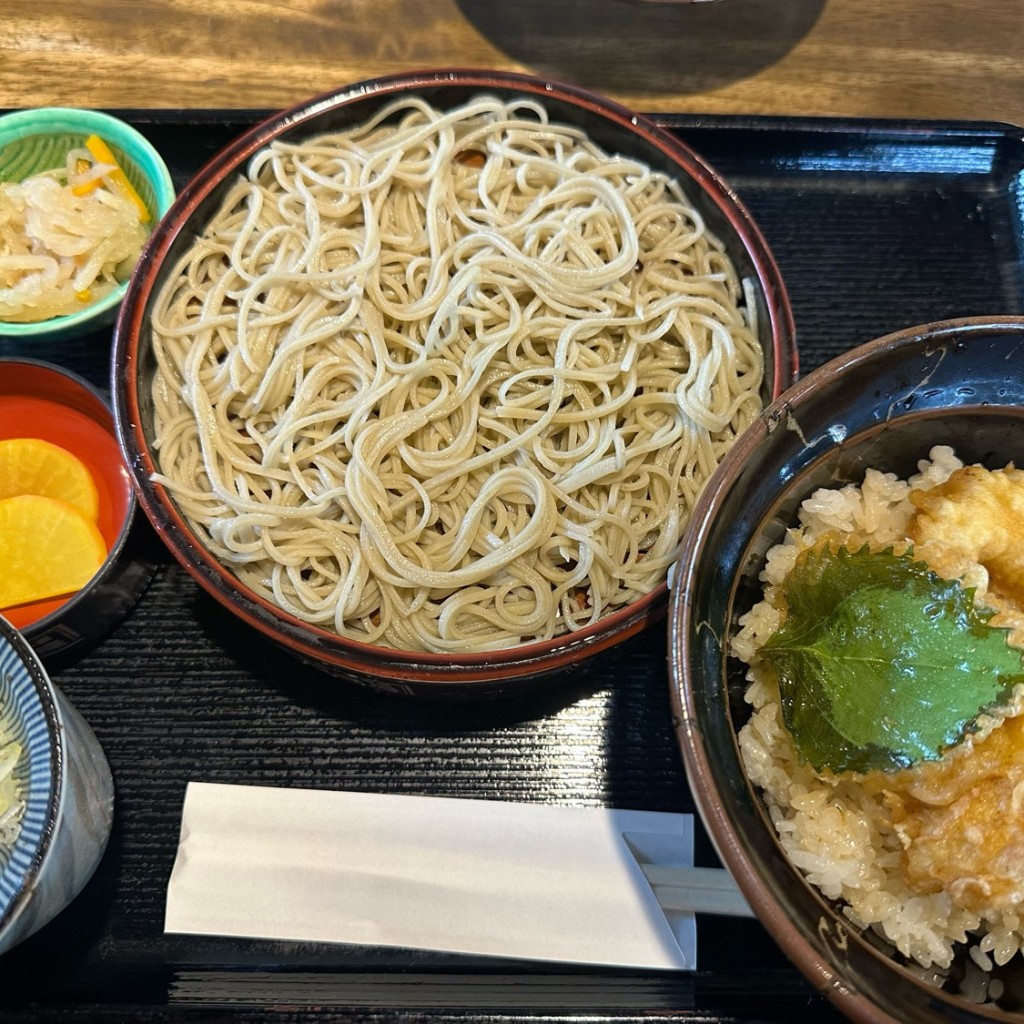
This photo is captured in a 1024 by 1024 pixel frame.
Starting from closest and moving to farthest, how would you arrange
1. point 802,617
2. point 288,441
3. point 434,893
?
point 802,617
point 434,893
point 288,441

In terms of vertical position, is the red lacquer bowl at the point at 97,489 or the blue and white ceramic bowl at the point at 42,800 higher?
the red lacquer bowl at the point at 97,489

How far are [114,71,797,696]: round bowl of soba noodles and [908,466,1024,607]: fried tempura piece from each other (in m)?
0.43

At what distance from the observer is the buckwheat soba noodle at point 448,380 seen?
1.66m

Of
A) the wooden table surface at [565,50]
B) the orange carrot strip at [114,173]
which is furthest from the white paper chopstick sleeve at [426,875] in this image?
the wooden table surface at [565,50]

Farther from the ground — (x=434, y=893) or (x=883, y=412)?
(x=883, y=412)

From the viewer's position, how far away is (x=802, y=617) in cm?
130

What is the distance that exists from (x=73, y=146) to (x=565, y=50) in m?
1.40

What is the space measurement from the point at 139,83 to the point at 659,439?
6.05ft

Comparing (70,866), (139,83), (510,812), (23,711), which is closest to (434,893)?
(510,812)

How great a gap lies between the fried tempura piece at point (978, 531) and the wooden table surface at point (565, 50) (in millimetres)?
1487

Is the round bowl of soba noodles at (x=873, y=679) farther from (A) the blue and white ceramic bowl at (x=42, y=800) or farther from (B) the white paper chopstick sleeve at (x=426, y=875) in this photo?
(A) the blue and white ceramic bowl at (x=42, y=800)

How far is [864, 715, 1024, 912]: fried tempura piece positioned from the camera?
114 centimetres

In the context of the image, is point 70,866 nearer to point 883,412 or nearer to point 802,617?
point 802,617

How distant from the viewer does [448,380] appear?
177 cm
